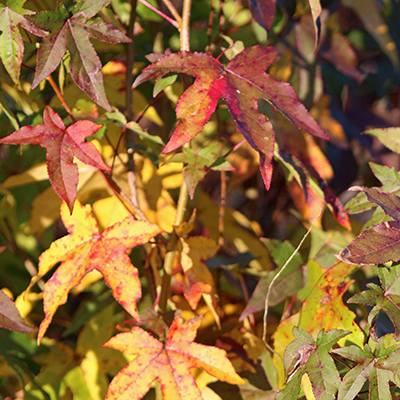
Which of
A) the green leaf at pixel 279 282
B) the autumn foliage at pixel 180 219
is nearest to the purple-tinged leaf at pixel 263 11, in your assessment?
the autumn foliage at pixel 180 219

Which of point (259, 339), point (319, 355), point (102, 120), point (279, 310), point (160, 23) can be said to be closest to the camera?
point (319, 355)

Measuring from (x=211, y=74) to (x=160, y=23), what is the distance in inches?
21.6

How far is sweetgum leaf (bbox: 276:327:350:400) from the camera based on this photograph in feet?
A: 1.54

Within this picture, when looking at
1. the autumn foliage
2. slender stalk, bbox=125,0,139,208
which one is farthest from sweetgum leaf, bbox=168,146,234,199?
slender stalk, bbox=125,0,139,208

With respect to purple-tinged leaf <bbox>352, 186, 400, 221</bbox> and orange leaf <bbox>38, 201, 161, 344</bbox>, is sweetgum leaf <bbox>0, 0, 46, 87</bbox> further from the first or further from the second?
purple-tinged leaf <bbox>352, 186, 400, 221</bbox>

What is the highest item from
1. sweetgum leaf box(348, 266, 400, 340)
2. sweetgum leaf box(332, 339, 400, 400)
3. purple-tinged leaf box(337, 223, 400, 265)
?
purple-tinged leaf box(337, 223, 400, 265)

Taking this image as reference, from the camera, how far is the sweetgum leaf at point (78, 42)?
524mm

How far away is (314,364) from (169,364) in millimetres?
193

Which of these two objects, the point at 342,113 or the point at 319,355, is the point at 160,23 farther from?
the point at 319,355

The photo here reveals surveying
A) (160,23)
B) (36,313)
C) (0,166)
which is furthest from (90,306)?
(160,23)

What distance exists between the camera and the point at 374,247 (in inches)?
18.9

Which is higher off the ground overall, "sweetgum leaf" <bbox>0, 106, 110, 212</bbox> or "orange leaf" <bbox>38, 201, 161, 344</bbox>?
"sweetgum leaf" <bbox>0, 106, 110, 212</bbox>

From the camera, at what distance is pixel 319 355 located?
0.49m

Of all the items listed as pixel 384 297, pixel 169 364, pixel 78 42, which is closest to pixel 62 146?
pixel 78 42
